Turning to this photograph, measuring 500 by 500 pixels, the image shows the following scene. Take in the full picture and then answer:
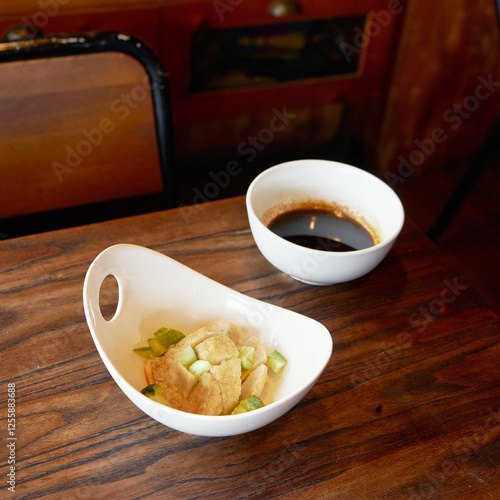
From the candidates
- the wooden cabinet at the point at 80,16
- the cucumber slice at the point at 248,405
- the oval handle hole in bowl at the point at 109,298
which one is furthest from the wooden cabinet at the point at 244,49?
the cucumber slice at the point at 248,405

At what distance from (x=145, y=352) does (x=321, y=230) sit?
37 cm

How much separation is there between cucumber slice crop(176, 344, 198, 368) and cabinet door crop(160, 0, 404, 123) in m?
1.28

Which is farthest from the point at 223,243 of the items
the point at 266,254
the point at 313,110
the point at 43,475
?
the point at 313,110

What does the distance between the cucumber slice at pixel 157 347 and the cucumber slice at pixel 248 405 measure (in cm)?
13

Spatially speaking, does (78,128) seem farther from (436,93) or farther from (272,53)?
(436,93)

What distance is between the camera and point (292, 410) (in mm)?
686

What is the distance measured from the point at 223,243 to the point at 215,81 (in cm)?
115

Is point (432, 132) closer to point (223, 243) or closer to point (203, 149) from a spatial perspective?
point (203, 149)

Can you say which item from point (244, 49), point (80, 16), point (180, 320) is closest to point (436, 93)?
point (244, 49)

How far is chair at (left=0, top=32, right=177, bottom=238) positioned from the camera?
3.31ft

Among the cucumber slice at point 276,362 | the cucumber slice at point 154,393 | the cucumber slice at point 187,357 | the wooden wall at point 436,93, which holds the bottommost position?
the wooden wall at point 436,93

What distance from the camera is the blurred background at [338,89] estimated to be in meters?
1.65

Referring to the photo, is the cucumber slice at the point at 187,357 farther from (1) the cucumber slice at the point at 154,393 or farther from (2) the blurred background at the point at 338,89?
(2) the blurred background at the point at 338,89

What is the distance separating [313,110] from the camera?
231 centimetres
